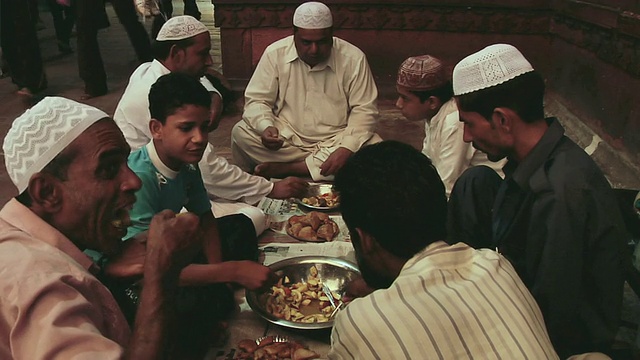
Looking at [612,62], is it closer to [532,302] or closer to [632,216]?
[632,216]

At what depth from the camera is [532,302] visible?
1576 mm

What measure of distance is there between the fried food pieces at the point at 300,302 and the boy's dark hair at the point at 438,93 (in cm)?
132

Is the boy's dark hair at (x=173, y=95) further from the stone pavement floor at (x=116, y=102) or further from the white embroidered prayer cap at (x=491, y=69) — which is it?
the stone pavement floor at (x=116, y=102)

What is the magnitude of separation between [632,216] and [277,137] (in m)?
2.44

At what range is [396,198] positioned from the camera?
1532mm

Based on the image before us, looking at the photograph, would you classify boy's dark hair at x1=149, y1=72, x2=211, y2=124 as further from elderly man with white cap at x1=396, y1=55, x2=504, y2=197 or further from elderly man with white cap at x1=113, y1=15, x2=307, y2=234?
elderly man with white cap at x1=396, y1=55, x2=504, y2=197

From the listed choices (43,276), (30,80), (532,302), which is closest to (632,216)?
(532,302)

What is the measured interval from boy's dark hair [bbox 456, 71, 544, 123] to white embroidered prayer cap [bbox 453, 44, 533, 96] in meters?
0.02

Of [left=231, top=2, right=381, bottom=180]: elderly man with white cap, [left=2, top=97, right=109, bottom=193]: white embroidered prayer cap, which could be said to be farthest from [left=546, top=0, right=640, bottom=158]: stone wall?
[left=2, top=97, right=109, bottom=193]: white embroidered prayer cap

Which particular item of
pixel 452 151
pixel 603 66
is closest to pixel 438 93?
pixel 452 151

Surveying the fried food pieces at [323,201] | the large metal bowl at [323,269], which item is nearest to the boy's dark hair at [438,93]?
the fried food pieces at [323,201]

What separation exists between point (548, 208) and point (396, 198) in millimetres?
654

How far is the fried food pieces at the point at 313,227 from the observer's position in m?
3.28

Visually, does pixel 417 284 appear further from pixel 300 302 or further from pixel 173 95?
pixel 173 95
